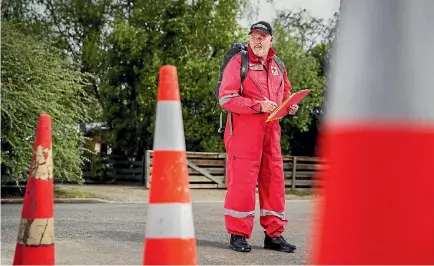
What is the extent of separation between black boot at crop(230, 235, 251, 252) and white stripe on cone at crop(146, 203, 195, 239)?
282 centimetres

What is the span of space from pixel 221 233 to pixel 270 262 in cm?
188

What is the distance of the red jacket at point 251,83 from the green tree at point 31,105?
702 centimetres

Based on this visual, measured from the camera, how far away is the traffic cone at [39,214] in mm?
3299

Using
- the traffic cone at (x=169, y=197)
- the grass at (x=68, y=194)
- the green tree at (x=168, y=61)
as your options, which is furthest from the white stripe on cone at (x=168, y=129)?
the green tree at (x=168, y=61)

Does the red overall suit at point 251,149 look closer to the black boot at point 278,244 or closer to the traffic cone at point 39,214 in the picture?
the black boot at point 278,244

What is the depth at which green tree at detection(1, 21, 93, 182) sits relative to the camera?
1266 cm

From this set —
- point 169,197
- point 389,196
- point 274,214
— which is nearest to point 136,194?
point 274,214

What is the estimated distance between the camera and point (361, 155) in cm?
182

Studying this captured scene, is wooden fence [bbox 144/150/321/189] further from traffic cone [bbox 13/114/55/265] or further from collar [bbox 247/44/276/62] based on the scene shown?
traffic cone [bbox 13/114/55/265]

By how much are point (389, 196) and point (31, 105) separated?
1155 cm

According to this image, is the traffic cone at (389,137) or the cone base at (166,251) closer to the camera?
the traffic cone at (389,137)

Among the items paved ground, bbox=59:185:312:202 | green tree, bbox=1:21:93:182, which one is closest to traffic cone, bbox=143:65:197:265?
green tree, bbox=1:21:93:182

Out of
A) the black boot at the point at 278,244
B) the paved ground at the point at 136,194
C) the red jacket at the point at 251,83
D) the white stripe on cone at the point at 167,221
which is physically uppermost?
the red jacket at the point at 251,83

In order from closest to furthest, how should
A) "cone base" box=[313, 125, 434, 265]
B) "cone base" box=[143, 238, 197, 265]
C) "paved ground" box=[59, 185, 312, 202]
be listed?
"cone base" box=[313, 125, 434, 265] < "cone base" box=[143, 238, 197, 265] < "paved ground" box=[59, 185, 312, 202]
